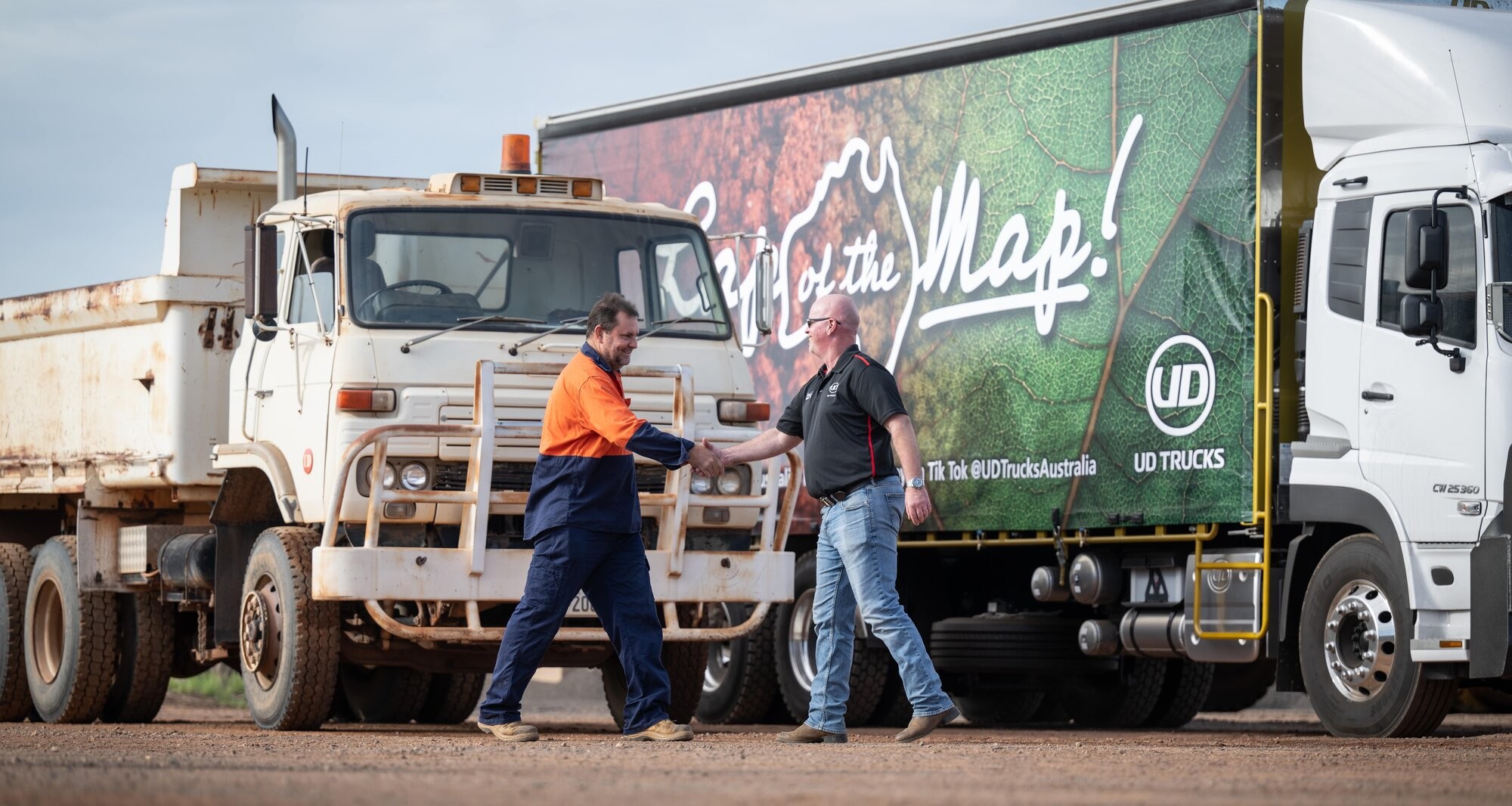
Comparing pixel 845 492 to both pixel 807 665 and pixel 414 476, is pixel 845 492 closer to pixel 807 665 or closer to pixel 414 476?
pixel 414 476

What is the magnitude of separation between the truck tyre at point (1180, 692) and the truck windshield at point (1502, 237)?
423 centimetres

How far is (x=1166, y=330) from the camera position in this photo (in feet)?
40.5

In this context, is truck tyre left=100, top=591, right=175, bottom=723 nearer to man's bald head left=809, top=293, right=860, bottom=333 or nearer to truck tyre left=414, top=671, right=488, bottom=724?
truck tyre left=414, top=671, right=488, bottom=724

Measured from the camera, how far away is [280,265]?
40.0 feet

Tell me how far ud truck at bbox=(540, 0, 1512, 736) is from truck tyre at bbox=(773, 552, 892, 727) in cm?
2

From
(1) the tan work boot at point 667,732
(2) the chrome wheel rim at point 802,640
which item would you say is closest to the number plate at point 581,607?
(1) the tan work boot at point 667,732

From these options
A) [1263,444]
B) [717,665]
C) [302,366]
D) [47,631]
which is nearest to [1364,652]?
[1263,444]

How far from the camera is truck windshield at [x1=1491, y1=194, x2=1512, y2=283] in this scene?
10.9 m

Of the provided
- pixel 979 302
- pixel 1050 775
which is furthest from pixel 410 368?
pixel 1050 775

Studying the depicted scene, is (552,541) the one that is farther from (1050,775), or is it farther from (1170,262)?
(1170,262)

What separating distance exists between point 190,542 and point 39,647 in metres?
2.13

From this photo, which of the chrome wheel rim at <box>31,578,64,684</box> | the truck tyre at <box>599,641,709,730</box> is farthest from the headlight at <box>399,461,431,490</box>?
the chrome wheel rim at <box>31,578,64,684</box>

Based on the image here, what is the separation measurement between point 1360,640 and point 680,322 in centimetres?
390

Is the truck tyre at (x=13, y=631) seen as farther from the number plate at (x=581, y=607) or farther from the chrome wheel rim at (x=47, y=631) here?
the number plate at (x=581, y=607)
